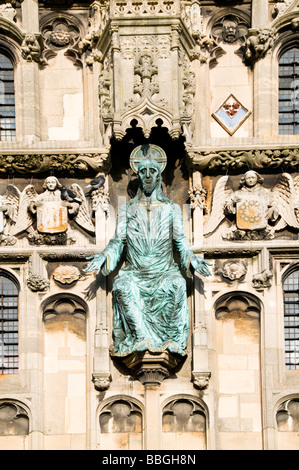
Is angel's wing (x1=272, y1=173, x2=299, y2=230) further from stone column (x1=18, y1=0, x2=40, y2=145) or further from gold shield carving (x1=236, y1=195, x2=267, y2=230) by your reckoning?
stone column (x1=18, y1=0, x2=40, y2=145)

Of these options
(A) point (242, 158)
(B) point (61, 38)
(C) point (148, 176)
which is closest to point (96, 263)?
(C) point (148, 176)

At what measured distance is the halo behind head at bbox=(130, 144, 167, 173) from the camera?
1454 inches

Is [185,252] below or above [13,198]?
below

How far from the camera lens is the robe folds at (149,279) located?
1410 inches

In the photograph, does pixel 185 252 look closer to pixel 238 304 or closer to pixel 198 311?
pixel 198 311

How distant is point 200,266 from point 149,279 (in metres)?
0.93

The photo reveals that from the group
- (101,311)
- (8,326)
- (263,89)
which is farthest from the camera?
(263,89)

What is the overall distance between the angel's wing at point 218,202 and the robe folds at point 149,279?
533 mm

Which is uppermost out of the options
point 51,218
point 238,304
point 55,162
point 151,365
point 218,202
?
point 55,162

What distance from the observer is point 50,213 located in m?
36.8

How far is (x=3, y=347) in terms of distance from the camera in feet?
120
